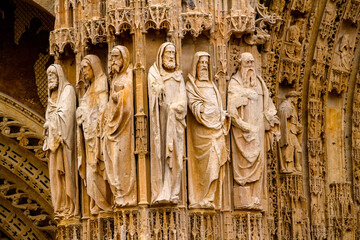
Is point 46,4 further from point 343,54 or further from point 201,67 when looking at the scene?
point 343,54

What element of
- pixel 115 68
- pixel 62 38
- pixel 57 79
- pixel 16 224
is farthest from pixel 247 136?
pixel 16 224

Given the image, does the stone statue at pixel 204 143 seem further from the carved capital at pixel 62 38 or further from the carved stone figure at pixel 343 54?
the carved stone figure at pixel 343 54

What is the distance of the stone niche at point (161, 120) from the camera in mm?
14938

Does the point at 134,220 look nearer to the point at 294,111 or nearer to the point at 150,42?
the point at 150,42

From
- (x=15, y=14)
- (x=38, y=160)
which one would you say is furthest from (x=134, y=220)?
(x=15, y=14)

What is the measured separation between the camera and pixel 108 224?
15.2 meters

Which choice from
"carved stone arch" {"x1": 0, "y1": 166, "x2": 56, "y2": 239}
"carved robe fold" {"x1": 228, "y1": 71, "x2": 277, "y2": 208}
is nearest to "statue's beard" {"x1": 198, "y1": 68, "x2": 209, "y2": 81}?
"carved robe fold" {"x1": 228, "y1": 71, "x2": 277, "y2": 208}

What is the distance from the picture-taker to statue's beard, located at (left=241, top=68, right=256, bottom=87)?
51.5 ft

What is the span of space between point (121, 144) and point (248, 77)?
5.66 feet

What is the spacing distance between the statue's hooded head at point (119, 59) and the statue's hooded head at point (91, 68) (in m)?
0.30

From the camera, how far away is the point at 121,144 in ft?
49.2

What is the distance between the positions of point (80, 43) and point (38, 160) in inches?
86.9

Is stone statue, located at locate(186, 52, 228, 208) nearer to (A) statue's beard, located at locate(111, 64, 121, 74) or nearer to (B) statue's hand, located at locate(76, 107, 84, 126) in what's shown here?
(A) statue's beard, located at locate(111, 64, 121, 74)

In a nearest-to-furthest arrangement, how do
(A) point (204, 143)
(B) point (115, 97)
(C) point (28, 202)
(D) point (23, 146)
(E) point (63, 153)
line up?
(B) point (115, 97) < (A) point (204, 143) < (E) point (63, 153) < (D) point (23, 146) < (C) point (28, 202)
